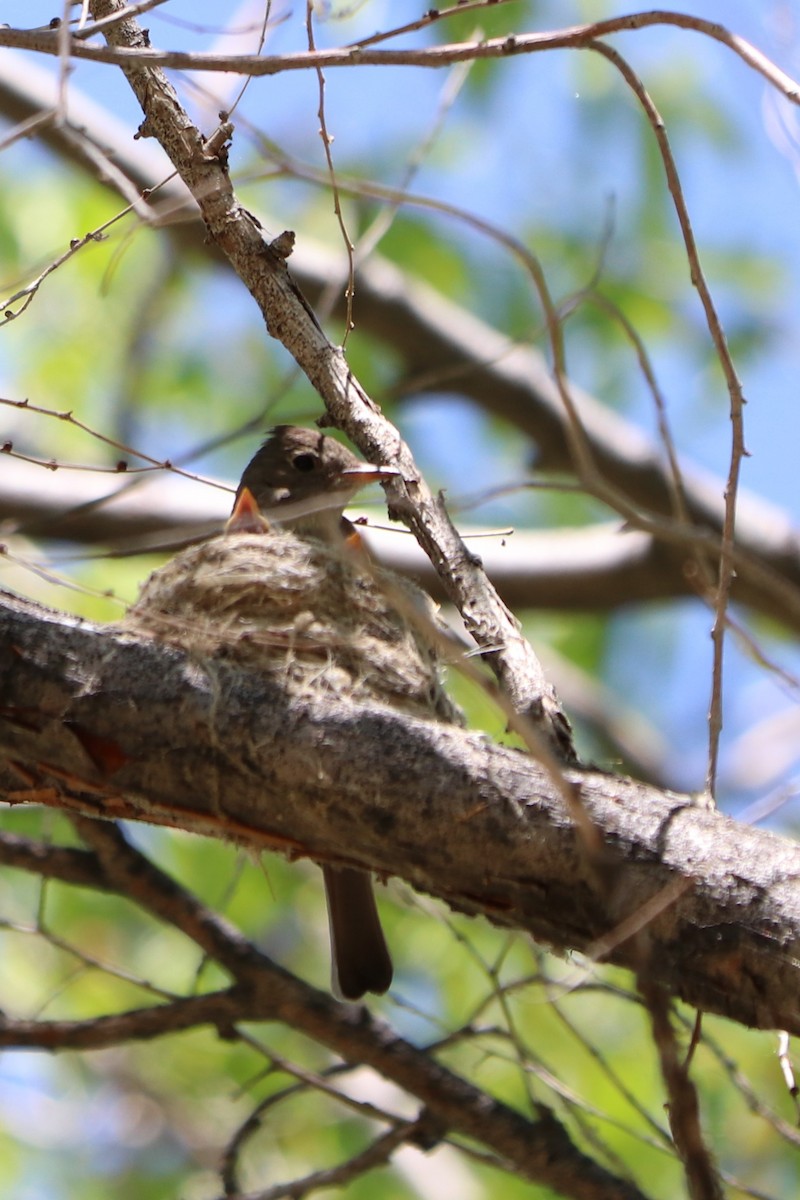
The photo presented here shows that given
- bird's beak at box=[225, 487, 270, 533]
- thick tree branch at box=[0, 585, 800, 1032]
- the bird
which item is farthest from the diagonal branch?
thick tree branch at box=[0, 585, 800, 1032]

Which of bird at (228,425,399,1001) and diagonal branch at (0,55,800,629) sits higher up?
diagonal branch at (0,55,800,629)

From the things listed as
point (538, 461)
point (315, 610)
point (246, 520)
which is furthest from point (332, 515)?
point (538, 461)

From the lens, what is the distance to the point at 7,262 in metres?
7.59

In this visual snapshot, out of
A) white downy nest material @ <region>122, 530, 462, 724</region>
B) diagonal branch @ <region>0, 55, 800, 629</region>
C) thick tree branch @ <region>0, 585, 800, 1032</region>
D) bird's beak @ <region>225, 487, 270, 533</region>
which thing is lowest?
thick tree branch @ <region>0, 585, 800, 1032</region>

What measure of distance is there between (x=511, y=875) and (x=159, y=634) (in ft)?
2.52

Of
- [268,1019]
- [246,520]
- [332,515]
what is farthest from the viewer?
[246,520]

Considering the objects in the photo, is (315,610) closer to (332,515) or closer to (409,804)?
(332,515)

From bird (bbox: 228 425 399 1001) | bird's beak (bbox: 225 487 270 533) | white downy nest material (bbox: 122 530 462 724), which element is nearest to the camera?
bird (bbox: 228 425 399 1001)

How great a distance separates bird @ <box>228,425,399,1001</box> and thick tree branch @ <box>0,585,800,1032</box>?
34 centimetres

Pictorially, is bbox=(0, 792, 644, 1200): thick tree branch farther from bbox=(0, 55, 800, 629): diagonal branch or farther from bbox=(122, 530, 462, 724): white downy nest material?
bbox=(0, 55, 800, 629): diagonal branch

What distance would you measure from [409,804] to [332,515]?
1.22m

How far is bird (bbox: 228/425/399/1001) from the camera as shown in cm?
298

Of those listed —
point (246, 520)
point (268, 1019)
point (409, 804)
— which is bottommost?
point (409, 804)

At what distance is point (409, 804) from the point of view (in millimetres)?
2223
